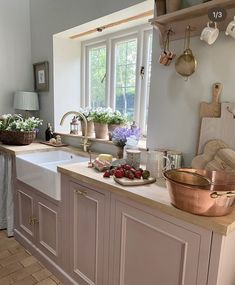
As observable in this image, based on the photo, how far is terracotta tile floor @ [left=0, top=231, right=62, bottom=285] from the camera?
167 cm

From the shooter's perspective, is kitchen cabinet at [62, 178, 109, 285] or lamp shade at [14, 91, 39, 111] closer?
kitchen cabinet at [62, 178, 109, 285]

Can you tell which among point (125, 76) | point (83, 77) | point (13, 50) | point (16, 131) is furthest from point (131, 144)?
point (13, 50)

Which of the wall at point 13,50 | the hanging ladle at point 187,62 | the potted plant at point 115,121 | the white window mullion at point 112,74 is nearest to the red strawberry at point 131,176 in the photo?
the hanging ladle at point 187,62

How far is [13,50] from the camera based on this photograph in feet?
8.41

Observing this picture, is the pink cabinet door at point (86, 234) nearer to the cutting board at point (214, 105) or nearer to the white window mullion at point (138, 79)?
the cutting board at point (214, 105)

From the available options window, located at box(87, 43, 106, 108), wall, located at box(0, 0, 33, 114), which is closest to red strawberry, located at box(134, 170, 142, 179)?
window, located at box(87, 43, 106, 108)

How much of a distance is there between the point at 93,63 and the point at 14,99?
95 centimetres

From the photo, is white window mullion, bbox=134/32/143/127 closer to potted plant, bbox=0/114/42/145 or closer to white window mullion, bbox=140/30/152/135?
white window mullion, bbox=140/30/152/135

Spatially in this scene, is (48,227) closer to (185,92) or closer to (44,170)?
(44,170)

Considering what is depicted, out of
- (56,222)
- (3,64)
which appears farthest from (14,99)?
(56,222)

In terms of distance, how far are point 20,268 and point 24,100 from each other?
1.61 meters

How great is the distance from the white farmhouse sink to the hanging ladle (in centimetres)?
98

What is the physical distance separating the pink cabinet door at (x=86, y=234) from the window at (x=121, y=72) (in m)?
0.88

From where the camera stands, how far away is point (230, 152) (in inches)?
45.1
